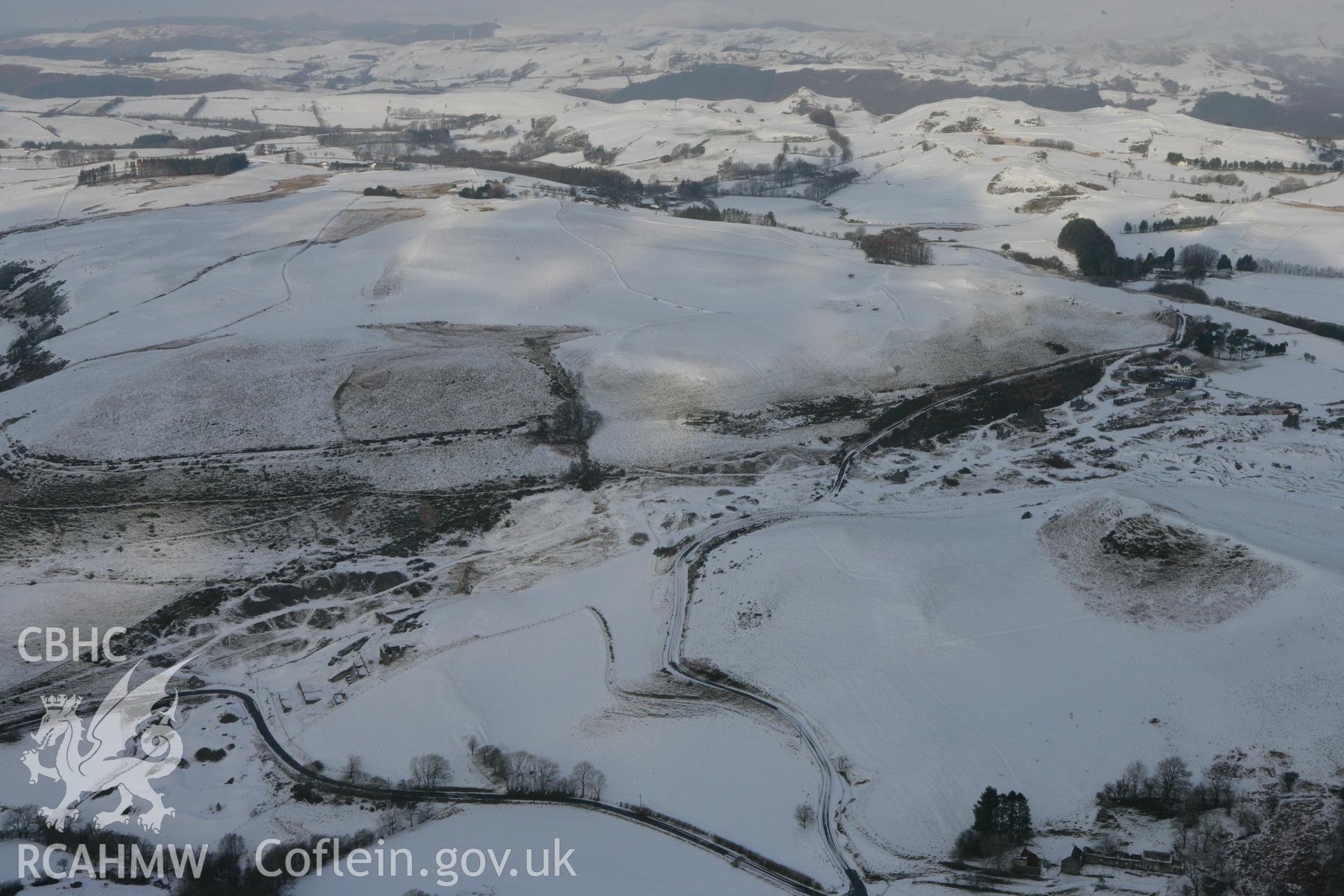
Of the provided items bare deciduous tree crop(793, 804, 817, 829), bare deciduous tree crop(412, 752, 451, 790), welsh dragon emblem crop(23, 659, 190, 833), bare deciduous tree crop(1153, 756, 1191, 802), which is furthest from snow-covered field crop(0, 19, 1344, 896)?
welsh dragon emblem crop(23, 659, 190, 833)

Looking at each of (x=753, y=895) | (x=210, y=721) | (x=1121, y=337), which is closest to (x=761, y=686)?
(x=753, y=895)

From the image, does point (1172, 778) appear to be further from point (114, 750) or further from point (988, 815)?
point (114, 750)

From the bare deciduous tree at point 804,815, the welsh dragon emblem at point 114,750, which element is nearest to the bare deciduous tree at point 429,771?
the welsh dragon emblem at point 114,750

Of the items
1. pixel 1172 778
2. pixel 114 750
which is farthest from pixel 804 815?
pixel 114 750

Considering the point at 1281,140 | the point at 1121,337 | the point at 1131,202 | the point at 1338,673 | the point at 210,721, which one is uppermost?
the point at 1281,140

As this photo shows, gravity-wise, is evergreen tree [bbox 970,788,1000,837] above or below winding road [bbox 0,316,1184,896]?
above

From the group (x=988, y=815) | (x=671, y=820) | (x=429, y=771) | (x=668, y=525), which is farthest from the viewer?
(x=668, y=525)

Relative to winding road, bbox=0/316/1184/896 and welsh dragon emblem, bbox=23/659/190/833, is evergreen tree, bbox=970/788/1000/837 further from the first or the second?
welsh dragon emblem, bbox=23/659/190/833

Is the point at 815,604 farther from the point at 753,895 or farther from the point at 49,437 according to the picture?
the point at 49,437

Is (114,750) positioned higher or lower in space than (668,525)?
lower
